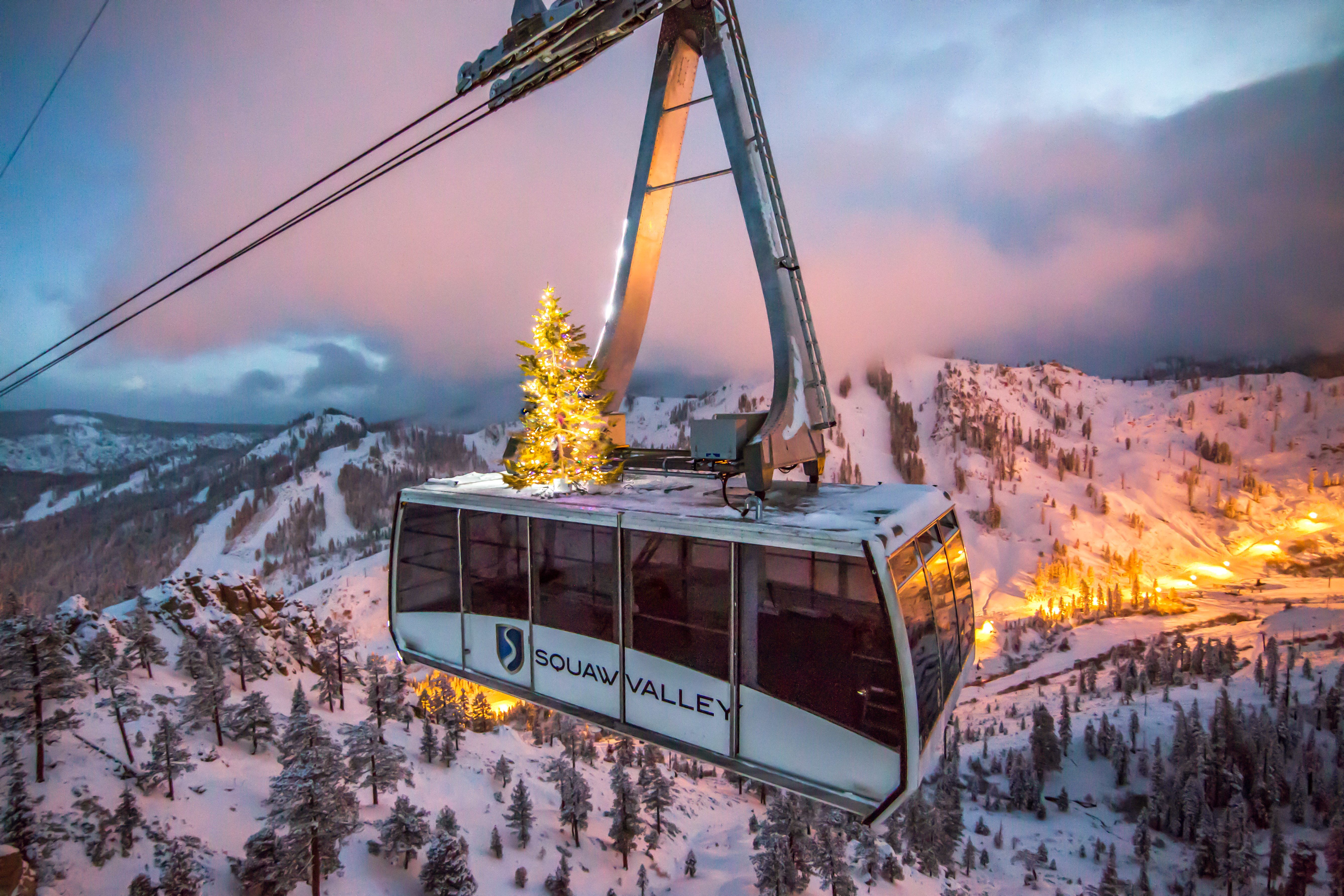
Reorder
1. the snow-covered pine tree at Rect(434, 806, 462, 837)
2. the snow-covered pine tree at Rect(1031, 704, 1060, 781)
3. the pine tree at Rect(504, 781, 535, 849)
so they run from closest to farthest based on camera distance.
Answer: the snow-covered pine tree at Rect(434, 806, 462, 837), the pine tree at Rect(504, 781, 535, 849), the snow-covered pine tree at Rect(1031, 704, 1060, 781)

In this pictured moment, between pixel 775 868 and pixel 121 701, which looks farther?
pixel 775 868

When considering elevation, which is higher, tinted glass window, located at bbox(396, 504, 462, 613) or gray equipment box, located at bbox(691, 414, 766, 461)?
gray equipment box, located at bbox(691, 414, 766, 461)

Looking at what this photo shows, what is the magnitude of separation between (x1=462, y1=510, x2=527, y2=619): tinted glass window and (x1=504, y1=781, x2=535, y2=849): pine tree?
50805 mm

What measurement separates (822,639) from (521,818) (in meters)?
54.1

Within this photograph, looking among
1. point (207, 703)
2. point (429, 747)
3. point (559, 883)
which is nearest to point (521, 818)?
point (559, 883)

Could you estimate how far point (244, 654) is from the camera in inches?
2362

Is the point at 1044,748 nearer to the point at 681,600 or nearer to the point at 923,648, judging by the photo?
the point at 923,648

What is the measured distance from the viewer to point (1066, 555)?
196m

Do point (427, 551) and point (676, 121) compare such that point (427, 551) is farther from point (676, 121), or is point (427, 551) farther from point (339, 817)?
point (339, 817)

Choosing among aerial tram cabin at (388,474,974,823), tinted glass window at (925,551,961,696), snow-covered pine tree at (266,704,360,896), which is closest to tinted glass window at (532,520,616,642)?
aerial tram cabin at (388,474,974,823)

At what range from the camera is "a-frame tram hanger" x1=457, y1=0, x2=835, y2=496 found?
22.5ft

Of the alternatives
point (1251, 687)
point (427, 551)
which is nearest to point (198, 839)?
point (427, 551)

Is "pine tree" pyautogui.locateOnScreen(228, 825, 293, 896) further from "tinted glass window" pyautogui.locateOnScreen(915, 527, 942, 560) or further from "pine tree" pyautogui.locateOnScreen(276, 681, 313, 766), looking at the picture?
"tinted glass window" pyautogui.locateOnScreen(915, 527, 942, 560)

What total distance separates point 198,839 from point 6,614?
21437 mm
